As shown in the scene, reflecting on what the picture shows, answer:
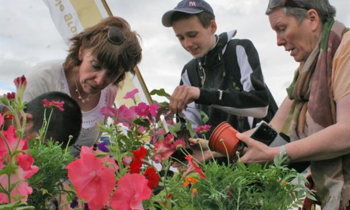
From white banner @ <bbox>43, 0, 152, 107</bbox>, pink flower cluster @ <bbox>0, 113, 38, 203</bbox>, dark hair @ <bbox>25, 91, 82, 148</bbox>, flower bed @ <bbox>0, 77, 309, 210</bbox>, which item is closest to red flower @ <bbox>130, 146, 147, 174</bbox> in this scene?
flower bed @ <bbox>0, 77, 309, 210</bbox>

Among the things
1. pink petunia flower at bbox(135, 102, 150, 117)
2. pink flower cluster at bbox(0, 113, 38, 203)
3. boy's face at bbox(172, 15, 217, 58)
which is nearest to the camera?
pink flower cluster at bbox(0, 113, 38, 203)

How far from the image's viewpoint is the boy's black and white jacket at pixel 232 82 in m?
Answer: 1.92

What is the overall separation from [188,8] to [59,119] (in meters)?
1.02

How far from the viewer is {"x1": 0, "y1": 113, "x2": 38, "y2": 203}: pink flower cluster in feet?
1.77

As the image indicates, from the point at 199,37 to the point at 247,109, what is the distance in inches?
17.9

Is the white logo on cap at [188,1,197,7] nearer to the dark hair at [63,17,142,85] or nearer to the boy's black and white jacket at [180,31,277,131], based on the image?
the boy's black and white jacket at [180,31,277,131]

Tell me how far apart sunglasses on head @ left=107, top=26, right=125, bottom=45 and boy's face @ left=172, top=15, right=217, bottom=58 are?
0.96 ft

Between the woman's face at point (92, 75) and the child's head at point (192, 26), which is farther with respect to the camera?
the child's head at point (192, 26)

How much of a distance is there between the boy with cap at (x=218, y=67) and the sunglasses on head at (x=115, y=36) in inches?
9.6

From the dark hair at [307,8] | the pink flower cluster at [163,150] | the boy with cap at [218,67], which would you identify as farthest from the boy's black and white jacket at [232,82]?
the pink flower cluster at [163,150]

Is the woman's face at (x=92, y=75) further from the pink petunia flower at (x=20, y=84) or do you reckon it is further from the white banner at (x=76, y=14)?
the white banner at (x=76, y=14)

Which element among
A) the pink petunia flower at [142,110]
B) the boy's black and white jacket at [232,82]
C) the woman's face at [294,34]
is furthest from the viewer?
the boy's black and white jacket at [232,82]

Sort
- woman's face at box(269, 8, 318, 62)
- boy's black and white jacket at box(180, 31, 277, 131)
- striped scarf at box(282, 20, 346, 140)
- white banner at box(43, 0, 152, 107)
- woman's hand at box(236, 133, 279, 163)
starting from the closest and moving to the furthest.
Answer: woman's hand at box(236, 133, 279, 163) → striped scarf at box(282, 20, 346, 140) → woman's face at box(269, 8, 318, 62) → boy's black and white jacket at box(180, 31, 277, 131) → white banner at box(43, 0, 152, 107)

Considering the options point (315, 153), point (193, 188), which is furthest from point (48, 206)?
point (315, 153)
